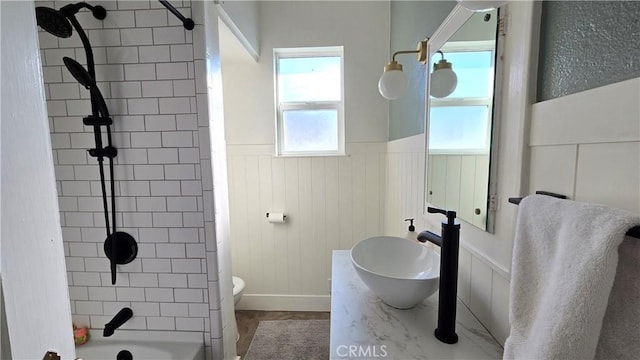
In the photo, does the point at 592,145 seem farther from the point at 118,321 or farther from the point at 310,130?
the point at 310,130

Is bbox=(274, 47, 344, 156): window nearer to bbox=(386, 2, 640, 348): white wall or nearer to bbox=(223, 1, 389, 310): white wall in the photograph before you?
bbox=(223, 1, 389, 310): white wall

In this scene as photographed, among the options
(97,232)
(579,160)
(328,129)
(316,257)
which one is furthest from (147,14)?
(316,257)

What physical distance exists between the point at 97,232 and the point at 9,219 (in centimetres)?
127

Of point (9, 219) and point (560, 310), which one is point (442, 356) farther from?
point (9, 219)

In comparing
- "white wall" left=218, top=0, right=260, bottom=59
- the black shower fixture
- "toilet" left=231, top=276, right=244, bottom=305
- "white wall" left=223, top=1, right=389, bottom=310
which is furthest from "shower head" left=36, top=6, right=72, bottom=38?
"toilet" left=231, top=276, right=244, bottom=305

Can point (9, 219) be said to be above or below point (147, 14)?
below

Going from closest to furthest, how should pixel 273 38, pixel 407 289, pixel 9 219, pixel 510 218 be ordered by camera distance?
1. pixel 9 219
2. pixel 510 218
3. pixel 407 289
4. pixel 273 38

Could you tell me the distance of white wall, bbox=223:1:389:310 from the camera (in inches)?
87.5

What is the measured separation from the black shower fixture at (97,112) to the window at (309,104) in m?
1.29

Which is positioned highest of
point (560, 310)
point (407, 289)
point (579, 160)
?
point (579, 160)

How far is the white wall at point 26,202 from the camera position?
0.32 m

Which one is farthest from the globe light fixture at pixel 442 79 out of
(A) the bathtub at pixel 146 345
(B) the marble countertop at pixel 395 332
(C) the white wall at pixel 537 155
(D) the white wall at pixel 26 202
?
(A) the bathtub at pixel 146 345

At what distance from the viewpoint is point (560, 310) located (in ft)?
1.29

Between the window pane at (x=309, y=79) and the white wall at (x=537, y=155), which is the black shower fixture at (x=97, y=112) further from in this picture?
the white wall at (x=537, y=155)
